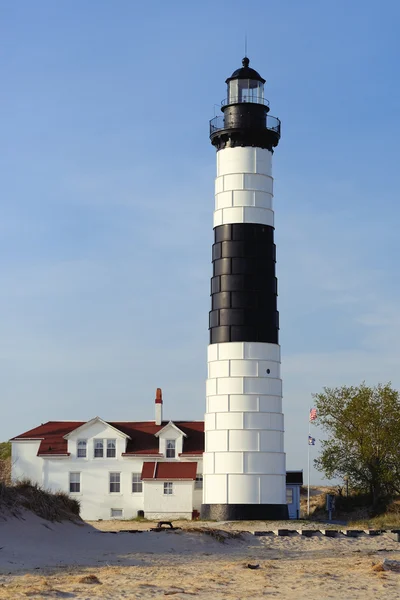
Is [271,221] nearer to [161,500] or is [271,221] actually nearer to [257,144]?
[257,144]

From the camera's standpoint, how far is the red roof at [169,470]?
46000mm

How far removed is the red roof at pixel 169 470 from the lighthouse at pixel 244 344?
4.07 metres

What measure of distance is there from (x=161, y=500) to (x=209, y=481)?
499 centimetres

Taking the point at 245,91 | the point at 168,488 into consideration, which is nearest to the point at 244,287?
the point at 245,91

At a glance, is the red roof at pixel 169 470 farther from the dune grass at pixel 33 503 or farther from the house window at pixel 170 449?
the dune grass at pixel 33 503

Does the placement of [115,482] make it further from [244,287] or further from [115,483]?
[244,287]

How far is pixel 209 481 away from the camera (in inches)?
1639

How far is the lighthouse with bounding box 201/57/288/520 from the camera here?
41.0m

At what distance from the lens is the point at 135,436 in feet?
160

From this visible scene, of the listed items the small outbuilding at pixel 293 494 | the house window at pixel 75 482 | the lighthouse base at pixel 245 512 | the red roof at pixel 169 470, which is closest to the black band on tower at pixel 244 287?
the lighthouse base at pixel 245 512

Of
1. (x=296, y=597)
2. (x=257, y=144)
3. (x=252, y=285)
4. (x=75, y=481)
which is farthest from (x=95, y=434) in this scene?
(x=296, y=597)

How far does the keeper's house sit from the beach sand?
38.7 ft

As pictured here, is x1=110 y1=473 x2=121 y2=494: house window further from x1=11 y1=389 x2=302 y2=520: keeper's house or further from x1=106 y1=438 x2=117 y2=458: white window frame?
x1=106 y1=438 x2=117 y2=458: white window frame

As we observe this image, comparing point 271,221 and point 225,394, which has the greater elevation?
point 271,221
